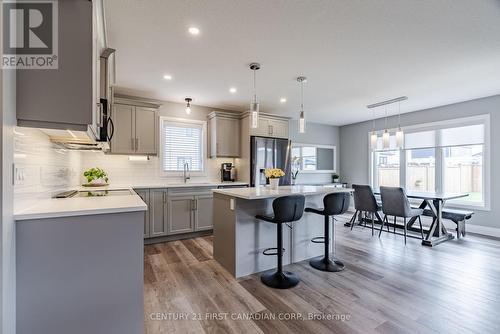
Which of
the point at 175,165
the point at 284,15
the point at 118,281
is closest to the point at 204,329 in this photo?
the point at 118,281

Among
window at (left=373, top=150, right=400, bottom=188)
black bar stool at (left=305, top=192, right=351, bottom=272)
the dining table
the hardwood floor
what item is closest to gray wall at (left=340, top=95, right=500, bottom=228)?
window at (left=373, top=150, right=400, bottom=188)

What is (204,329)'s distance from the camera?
1836mm

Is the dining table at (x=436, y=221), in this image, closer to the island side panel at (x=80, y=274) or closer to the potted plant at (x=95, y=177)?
the island side panel at (x=80, y=274)

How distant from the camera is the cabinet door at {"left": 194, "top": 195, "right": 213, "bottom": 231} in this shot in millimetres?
4270

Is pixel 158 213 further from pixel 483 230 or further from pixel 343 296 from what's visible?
pixel 483 230

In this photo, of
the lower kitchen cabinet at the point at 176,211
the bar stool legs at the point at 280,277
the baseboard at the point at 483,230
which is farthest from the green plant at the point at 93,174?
the baseboard at the point at 483,230

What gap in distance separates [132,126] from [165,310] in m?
3.04

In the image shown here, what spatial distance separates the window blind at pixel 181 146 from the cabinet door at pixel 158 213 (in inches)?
30.8

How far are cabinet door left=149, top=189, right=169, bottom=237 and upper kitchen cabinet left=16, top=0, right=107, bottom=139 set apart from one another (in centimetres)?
262

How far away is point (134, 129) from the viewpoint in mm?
4035

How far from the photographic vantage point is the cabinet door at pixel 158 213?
3.89 metres

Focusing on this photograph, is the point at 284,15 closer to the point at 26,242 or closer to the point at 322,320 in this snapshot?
the point at 26,242

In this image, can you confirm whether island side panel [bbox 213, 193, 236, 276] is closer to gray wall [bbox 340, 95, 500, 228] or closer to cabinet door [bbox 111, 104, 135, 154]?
cabinet door [bbox 111, 104, 135, 154]

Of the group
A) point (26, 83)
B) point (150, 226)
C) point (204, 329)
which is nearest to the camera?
point (26, 83)
